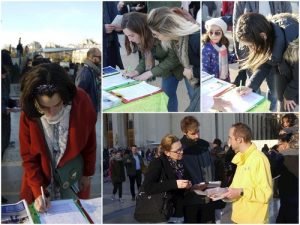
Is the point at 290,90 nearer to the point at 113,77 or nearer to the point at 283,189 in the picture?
the point at 283,189

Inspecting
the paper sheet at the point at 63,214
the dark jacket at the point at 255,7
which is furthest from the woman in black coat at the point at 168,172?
the dark jacket at the point at 255,7

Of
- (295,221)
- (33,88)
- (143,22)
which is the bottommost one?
(295,221)

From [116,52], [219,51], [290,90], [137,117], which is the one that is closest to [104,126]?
[137,117]

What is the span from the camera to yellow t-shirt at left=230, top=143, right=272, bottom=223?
5070mm

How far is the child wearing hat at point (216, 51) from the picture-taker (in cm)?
515

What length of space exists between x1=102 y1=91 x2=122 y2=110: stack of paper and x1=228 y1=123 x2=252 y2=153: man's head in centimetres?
101

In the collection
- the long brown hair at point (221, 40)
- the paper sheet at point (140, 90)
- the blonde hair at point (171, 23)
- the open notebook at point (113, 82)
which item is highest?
the blonde hair at point (171, 23)

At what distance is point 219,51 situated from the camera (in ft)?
17.0

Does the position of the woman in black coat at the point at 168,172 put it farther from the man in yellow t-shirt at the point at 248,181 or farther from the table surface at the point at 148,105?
the man in yellow t-shirt at the point at 248,181

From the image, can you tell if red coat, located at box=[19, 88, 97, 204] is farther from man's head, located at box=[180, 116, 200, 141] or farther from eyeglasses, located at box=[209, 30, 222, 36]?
eyeglasses, located at box=[209, 30, 222, 36]

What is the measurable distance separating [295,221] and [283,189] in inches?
12.7

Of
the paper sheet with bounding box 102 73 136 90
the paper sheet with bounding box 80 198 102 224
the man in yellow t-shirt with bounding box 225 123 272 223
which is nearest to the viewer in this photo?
the man in yellow t-shirt with bounding box 225 123 272 223

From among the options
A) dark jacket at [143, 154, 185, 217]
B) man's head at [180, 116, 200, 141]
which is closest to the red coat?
dark jacket at [143, 154, 185, 217]

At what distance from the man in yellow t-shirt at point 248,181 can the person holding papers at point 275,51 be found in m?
0.41
